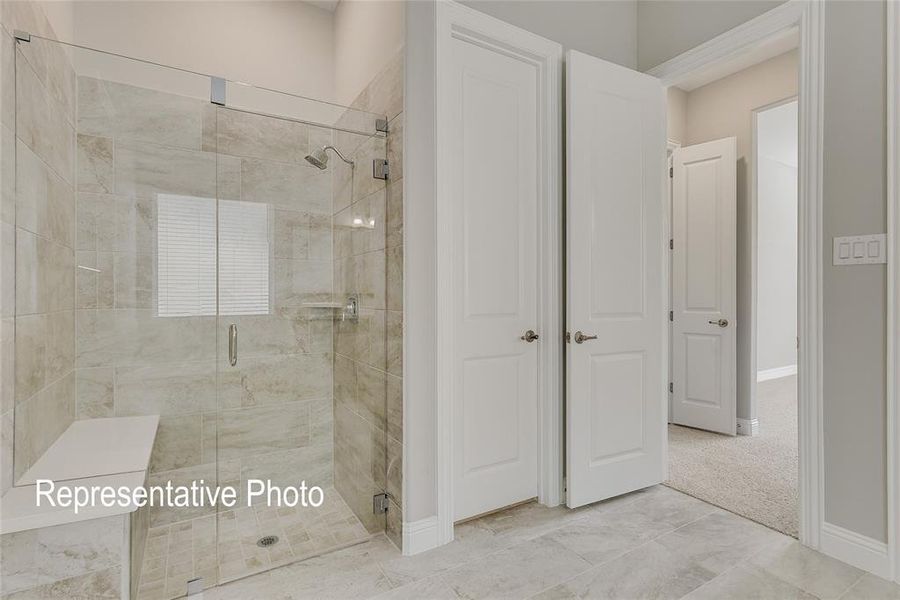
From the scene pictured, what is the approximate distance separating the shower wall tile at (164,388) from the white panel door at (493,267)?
109cm

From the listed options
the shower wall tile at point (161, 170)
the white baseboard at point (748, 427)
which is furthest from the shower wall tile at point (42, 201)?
the white baseboard at point (748, 427)

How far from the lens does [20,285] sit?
4.84ft

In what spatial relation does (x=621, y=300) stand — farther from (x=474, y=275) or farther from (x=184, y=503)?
(x=184, y=503)

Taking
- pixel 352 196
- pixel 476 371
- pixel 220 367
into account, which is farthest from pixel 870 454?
pixel 220 367

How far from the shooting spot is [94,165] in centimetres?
181

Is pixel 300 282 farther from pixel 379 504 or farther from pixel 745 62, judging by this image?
pixel 745 62

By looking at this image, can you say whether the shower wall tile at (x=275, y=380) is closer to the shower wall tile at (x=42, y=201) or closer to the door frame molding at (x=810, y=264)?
the shower wall tile at (x=42, y=201)

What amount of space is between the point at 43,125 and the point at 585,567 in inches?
101

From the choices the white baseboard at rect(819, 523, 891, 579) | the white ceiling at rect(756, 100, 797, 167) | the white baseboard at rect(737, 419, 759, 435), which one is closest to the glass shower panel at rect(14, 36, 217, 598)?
the white baseboard at rect(819, 523, 891, 579)

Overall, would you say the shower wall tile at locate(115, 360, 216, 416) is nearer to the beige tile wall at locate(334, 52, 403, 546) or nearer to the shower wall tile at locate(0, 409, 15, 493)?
the shower wall tile at locate(0, 409, 15, 493)

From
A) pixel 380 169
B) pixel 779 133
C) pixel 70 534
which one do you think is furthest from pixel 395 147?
pixel 779 133

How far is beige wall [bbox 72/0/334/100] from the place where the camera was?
2.45 m

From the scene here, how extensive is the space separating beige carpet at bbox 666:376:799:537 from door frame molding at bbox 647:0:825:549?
24cm

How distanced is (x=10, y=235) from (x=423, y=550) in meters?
1.81
